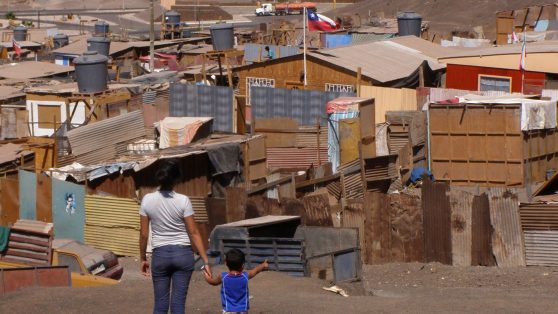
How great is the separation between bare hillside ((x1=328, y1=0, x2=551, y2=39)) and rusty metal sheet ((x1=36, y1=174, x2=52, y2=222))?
4002 centimetres

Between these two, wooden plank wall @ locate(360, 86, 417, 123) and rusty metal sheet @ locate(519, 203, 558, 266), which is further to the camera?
wooden plank wall @ locate(360, 86, 417, 123)

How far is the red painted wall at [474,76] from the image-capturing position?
28456 mm

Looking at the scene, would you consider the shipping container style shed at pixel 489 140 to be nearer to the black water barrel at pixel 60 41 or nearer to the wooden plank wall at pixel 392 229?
the wooden plank wall at pixel 392 229

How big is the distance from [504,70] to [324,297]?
17.4m

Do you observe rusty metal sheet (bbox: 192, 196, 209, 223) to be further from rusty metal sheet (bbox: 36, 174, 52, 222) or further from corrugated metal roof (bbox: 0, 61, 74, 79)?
corrugated metal roof (bbox: 0, 61, 74, 79)

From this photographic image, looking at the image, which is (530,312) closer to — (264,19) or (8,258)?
(8,258)

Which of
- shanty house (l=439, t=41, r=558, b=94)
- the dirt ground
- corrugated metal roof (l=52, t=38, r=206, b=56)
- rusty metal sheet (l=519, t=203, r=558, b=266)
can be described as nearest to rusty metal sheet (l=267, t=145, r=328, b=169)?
shanty house (l=439, t=41, r=558, b=94)

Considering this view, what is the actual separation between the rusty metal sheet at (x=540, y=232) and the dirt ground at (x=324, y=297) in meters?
0.57

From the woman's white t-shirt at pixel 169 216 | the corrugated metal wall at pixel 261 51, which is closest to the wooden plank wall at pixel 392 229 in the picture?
the woman's white t-shirt at pixel 169 216

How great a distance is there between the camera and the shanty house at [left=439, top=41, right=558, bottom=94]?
1118 inches

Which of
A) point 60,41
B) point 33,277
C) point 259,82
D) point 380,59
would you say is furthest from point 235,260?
point 60,41

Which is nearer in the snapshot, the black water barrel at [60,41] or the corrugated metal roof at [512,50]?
the corrugated metal roof at [512,50]

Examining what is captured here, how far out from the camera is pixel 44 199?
70.9 feet

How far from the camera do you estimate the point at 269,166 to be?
79.6 feet
